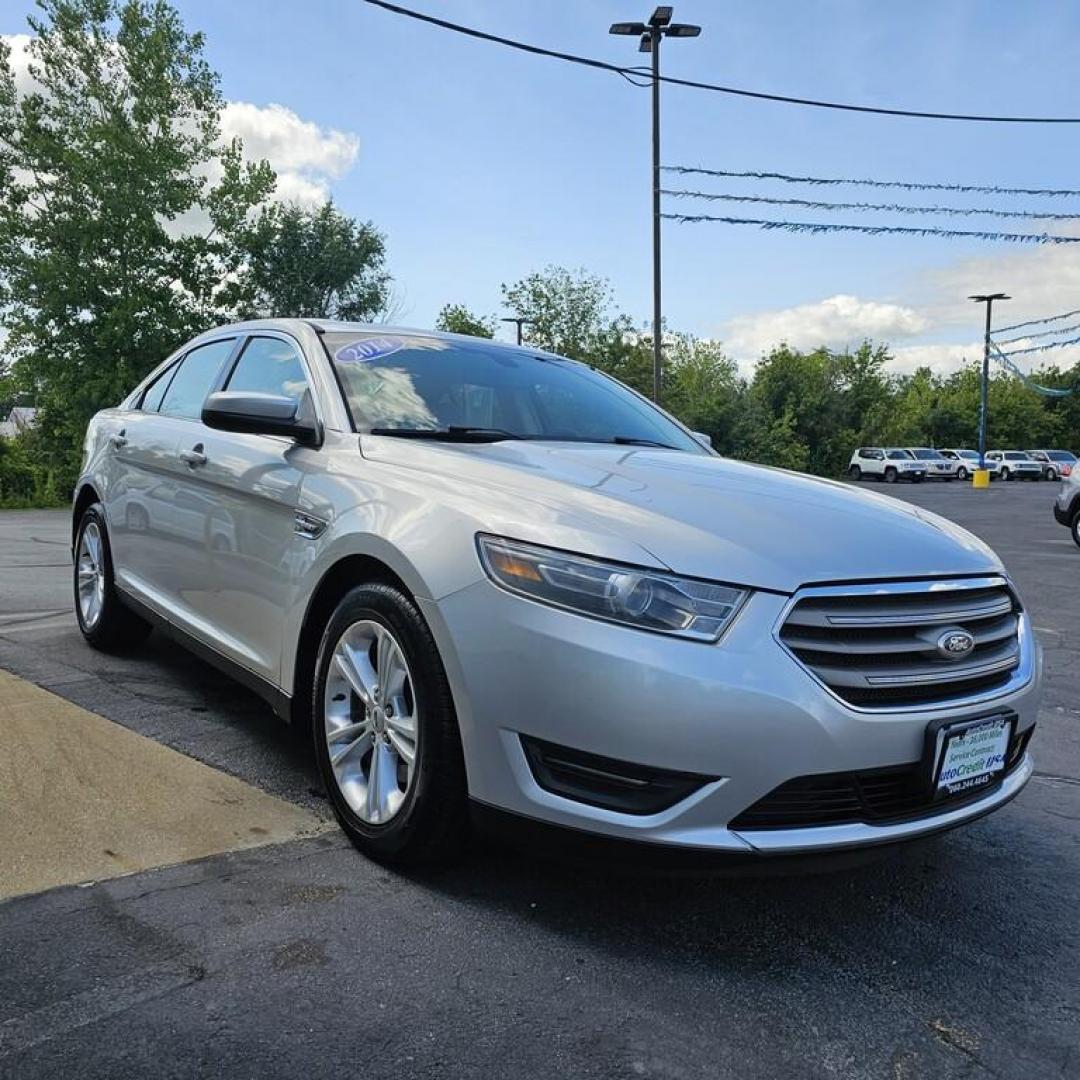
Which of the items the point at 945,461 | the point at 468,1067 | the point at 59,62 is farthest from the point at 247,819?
the point at 945,461

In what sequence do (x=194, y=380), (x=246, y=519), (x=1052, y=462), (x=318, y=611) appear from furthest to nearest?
1. (x=1052, y=462)
2. (x=194, y=380)
3. (x=246, y=519)
4. (x=318, y=611)

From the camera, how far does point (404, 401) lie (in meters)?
3.26

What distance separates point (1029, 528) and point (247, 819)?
1713 centimetres

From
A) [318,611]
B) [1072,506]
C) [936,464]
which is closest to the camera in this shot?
[318,611]

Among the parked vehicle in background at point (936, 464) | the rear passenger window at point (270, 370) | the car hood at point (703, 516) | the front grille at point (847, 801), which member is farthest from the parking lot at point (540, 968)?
the parked vehicle in background at point (936, 464)

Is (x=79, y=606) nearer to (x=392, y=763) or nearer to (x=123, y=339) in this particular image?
(x=392, y=763)

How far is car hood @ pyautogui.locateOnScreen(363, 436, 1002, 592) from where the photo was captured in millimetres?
2172

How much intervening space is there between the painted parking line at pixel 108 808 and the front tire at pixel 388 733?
0.34m

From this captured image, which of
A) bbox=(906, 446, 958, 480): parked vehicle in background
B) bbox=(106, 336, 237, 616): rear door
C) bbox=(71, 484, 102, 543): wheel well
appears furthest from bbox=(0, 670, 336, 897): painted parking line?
bbox=(906, 446, 958, 480): parked vehicle in background

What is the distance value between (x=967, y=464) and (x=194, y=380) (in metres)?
52.0

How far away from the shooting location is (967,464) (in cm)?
5044

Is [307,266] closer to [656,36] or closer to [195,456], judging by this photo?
[656,36]

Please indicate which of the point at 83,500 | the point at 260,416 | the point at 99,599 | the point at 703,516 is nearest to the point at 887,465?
the point at 83,500

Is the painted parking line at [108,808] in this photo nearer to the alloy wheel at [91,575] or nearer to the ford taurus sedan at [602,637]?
the ford taurus sedan at [602,637]
